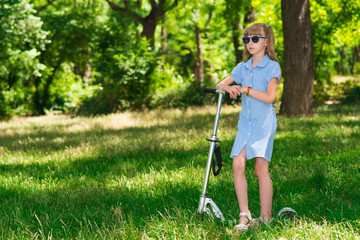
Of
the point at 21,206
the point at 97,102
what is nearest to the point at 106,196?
Result: the point at 21,206

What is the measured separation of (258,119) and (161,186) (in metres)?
1.85

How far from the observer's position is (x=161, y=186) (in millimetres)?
4840

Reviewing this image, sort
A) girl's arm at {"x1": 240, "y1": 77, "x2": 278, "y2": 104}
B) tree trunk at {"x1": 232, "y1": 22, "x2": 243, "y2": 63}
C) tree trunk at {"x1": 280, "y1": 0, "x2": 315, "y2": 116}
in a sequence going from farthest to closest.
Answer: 1. tree trunk at {"x1": 232, "y1": 22, "x2": 243, "y2": 63}
2. tree trunk at {"x1": 280, "y1": 0, "x2": 315, "y2": 116}
3. girl's arm at {"x1": 240, "y1": 77, "x2": 278, "y2": 104}

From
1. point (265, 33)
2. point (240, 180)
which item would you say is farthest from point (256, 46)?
point (240, 180)

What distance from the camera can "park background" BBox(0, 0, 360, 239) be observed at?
365cm

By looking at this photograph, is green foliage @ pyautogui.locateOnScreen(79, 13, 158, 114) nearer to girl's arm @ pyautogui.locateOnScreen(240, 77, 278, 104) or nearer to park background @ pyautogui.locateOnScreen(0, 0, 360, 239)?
park background @ pyautogui.locateOnScreen(0, 0, 360, 239)

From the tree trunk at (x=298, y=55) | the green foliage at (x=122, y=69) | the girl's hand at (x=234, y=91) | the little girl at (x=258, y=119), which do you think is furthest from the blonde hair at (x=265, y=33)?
the green foliage at (x=122, y=69)

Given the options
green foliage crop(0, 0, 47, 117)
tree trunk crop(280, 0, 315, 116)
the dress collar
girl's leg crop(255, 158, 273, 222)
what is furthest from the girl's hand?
green foliage crop(0, 0, 47, 117)

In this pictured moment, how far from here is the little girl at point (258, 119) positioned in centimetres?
345

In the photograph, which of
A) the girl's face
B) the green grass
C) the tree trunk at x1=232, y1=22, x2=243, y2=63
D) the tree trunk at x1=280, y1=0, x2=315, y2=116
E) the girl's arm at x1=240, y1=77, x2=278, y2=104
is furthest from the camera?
the tree trunk at x1=232, y1=22, x2=243, y2=63

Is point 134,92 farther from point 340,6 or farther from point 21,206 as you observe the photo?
point 21,206

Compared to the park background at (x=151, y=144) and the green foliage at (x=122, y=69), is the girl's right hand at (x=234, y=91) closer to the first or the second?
the park background at (x=151, y=144)

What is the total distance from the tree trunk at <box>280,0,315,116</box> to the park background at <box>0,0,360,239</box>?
29 millimetres

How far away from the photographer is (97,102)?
56.6 feet
